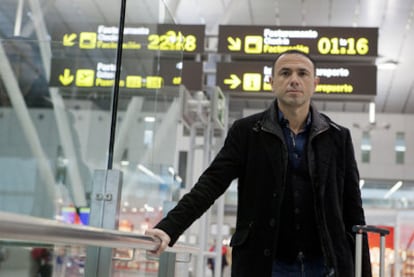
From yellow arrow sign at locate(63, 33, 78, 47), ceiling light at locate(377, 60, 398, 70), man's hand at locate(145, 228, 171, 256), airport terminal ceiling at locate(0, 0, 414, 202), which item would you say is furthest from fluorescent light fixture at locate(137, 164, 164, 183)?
ceiling light at locate(377, 60, 398, 70)

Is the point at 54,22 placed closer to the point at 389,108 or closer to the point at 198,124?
the point at 198,124

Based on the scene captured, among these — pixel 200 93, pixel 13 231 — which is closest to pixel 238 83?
pixel 200 93

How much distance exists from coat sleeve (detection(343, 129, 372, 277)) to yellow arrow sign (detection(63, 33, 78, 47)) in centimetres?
286

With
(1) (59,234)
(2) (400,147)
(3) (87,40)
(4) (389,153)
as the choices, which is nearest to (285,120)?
(1) (59,234)

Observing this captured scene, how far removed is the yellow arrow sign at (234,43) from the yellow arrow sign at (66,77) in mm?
4786

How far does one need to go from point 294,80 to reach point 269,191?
16.9 inches

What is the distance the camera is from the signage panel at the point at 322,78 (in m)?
9.57

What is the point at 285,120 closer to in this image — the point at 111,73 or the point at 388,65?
the point at 111,73

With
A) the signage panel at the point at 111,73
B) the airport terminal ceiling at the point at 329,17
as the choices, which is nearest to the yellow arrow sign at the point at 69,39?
the signage panel at the point at 111,73

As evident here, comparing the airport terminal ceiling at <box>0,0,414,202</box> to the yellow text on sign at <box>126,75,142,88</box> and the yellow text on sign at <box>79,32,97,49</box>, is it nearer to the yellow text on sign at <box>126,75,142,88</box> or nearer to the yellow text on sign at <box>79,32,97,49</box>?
the yellow text on sign at <box>79,32,97,49</box>

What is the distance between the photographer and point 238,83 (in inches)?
386

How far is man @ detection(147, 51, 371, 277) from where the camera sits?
2330 mm

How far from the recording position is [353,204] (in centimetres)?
252

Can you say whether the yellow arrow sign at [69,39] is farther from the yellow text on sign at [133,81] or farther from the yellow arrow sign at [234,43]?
the yellow arrow sign at [234,43]
